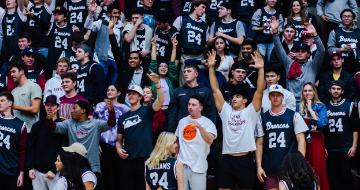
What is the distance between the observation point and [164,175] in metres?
6.18

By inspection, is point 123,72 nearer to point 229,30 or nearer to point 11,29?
point 229,30

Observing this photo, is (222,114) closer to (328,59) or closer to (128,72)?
(128,72)

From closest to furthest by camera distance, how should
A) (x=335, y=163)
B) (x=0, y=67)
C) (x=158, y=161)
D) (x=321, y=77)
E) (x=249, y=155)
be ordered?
(x=158, y=161) < (x=249, y=155) < (x=335, y=163) < (x=321, y=77) < (x=0, y=67)

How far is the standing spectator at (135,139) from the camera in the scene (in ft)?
23.9

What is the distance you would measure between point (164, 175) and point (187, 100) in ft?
6.49

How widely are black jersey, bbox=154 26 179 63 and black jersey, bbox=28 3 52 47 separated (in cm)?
276

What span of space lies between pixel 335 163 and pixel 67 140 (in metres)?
4.65

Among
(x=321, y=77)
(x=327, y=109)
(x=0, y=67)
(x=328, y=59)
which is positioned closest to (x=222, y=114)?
(x=327, y=109)

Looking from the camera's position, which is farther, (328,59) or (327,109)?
(328,59)

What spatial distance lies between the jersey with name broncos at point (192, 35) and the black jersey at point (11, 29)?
3.96m

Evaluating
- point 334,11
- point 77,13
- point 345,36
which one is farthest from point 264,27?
point 77,13

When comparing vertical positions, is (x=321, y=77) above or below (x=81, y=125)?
above

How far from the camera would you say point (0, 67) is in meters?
11.2

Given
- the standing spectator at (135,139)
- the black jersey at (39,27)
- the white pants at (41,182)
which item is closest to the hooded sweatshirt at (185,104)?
the standing spectator at (135,139)
